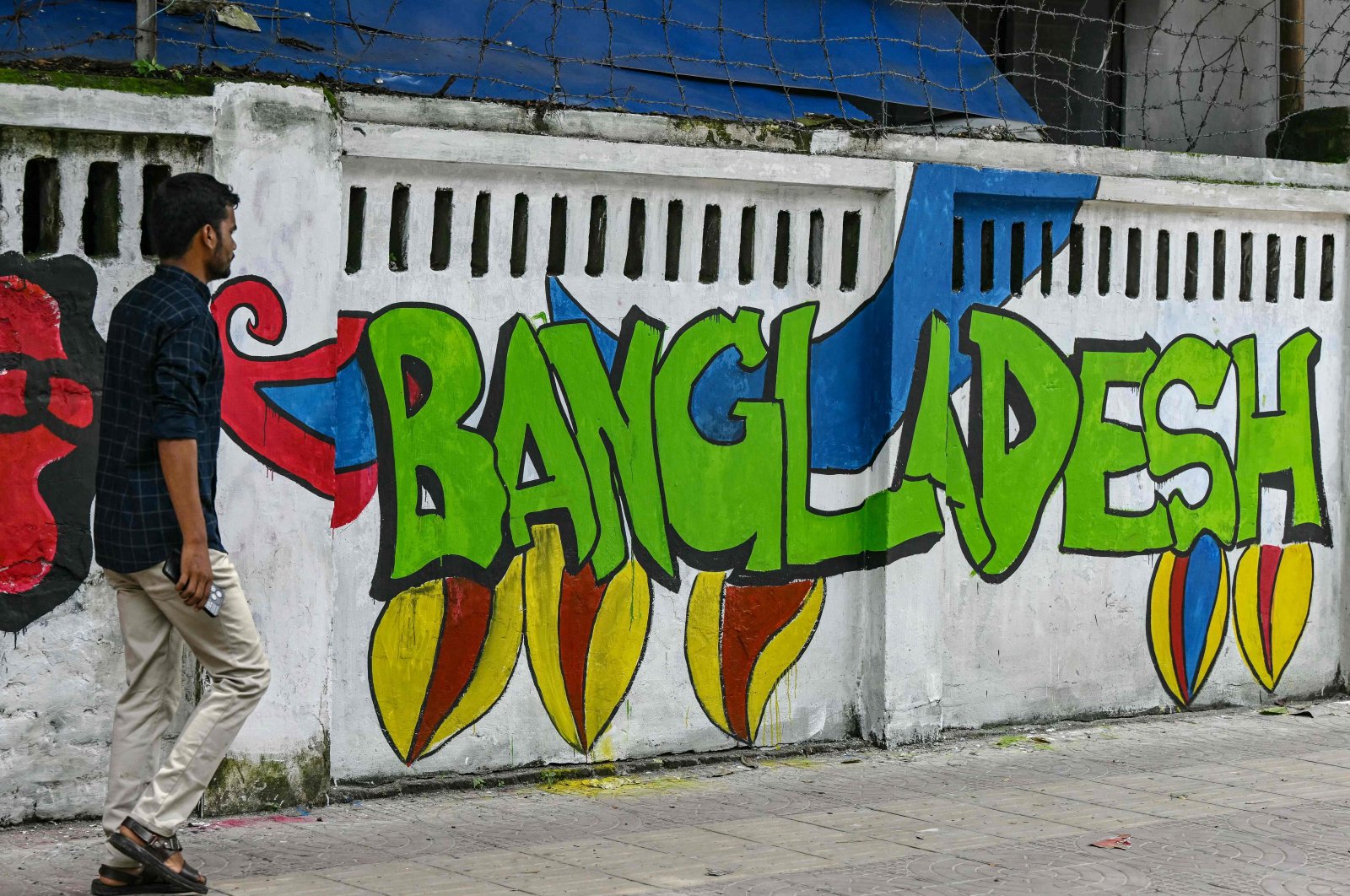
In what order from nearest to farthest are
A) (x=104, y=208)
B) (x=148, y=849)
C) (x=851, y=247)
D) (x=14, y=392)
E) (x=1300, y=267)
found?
(x=148, y=849), (x=14, y=392), (x=104, y=208), (x=851, y=247), (x=1300, y=267)

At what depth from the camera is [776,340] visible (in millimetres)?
6828

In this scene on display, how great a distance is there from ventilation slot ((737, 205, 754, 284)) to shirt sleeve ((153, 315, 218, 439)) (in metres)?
2.78

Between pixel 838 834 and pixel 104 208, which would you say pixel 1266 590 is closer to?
pixel 838 834

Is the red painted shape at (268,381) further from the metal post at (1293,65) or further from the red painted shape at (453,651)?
the metal post at (1293,65)

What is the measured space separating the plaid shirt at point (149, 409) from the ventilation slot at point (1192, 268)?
16.7 feet

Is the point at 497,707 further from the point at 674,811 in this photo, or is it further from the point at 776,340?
the point at 776,340

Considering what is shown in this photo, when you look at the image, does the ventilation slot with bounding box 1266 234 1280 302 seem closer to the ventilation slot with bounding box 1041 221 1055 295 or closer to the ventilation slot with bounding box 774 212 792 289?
the ventilation slot with bounding box 1041 221 1055 295

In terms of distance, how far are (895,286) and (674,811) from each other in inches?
97.0

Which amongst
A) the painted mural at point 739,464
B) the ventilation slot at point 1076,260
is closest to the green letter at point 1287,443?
the painted mural at point 739,464

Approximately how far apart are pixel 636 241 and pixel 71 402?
2277 mm

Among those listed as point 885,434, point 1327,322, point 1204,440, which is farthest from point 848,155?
point 1327,322

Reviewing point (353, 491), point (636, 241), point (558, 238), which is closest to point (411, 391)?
point (353, 491)

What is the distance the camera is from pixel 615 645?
649 centimetres

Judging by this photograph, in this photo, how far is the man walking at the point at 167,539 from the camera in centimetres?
452
